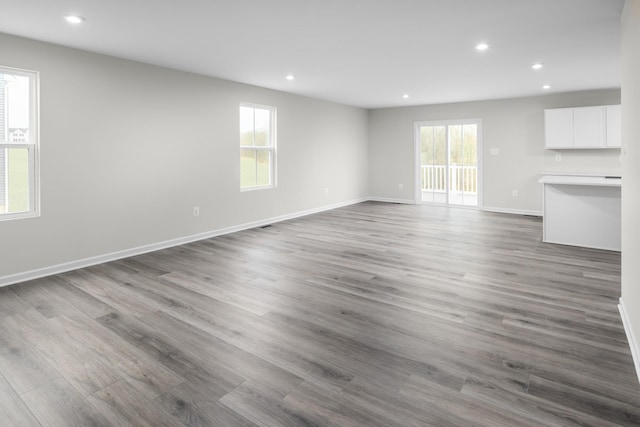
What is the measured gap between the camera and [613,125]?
21.6 ft

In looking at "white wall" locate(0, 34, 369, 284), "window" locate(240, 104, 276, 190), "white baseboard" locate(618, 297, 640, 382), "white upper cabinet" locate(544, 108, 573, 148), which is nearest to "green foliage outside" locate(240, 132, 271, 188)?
"window" locate(240, 104, 276, 190)

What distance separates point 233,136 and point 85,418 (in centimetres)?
478

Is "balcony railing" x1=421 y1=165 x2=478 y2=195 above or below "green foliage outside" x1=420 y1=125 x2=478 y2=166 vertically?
below

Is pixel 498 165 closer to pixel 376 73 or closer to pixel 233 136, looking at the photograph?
Answer: pixel 376 73

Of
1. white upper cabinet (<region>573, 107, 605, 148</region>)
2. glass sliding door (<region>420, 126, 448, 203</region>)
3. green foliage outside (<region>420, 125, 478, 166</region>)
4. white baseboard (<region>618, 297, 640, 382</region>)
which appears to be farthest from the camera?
glass sliding door (<region>420, 126, 448, 203</region>)

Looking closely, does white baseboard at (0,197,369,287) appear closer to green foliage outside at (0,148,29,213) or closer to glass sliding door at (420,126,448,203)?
green foliage outside at (0,148,29,213)

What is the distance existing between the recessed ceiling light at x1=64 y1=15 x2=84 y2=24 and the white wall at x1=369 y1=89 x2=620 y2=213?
7066 mm

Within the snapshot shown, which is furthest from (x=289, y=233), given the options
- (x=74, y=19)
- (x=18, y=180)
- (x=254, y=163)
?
(x=74, y=19)

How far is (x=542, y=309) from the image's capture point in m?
2.99

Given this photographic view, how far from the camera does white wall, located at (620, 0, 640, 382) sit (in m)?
2.23

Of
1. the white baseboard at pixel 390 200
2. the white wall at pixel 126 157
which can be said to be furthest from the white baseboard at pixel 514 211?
the white wall at pixel 126 157

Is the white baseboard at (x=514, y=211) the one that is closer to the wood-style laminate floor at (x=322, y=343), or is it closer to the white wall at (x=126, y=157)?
the wood-style laminate floor at (x=322, y=343)

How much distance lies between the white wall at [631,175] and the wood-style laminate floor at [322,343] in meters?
0.20

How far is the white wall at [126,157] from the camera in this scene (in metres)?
3.92
